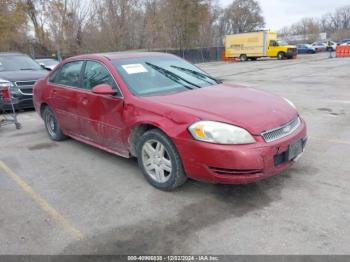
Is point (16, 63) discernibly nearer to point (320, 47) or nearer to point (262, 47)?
point (262, 47)

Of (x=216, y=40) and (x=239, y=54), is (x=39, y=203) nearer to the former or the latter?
(x=239, y=54)

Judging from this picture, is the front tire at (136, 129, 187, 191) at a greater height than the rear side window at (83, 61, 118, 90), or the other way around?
the rear side window at (83, 61, 118, 90)

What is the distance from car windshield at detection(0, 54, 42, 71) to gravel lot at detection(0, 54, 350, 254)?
5415 millimetres

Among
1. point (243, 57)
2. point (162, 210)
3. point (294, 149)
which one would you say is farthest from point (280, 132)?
point (243, 57)

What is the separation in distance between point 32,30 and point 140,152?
35017 mm

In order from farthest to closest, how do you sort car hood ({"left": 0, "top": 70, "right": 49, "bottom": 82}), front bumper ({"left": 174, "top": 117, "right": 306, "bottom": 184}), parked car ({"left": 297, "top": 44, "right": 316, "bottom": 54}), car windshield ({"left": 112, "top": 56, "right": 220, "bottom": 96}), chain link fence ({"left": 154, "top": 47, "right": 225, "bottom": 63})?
parked car ({"left": 297, "top": 44, "right": 316, "bottom": 54}), chain link fence ({"left": 154, "top": 47, "right": 225, "bottom": 63}), car hood ({"left": 0, "top": 70, "right": 49, "bottom": 82}), car windshield ({"left": 112, "top": 56, "right": 220, "bottom": 96}), front bumper ({"left": 174, "top": 117, "right": 306, "bottom": 184})

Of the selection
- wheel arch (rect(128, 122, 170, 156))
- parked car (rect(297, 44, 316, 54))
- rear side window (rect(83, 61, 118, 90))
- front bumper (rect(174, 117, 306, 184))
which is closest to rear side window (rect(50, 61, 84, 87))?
rear side window (rect(83, 61, 118, 90))

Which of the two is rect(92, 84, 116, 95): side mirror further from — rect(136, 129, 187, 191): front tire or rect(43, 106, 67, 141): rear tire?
rect(43, 106, 67, 141): rear tire

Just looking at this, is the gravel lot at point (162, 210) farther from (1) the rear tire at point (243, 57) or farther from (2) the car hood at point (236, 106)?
(1) the rear tire at point (243, 57)

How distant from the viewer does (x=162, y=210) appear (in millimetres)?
3494

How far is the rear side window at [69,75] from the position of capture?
5.16m

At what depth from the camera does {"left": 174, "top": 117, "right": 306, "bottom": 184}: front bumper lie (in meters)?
3.29

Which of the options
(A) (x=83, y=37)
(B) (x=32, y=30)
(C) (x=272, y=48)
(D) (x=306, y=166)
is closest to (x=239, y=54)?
(C) (x=272, y=48)

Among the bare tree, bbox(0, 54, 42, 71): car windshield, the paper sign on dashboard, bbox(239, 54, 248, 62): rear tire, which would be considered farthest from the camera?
the bare tree
